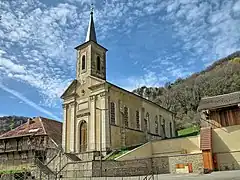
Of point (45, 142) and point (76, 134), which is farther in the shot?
point (45, 142)

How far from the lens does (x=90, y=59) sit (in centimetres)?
3509

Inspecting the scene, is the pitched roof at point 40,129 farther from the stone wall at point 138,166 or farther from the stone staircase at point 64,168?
the stone wall at point 138,166

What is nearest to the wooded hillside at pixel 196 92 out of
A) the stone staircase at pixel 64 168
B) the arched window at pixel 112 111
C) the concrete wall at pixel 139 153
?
the concrete wall at pixel 139 153

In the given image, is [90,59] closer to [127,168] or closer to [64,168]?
[64,168]

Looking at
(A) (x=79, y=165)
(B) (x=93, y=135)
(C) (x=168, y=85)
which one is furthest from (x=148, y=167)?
(C) (x=168, y=85)

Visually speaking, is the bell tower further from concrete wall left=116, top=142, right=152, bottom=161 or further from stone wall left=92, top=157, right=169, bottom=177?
stone wall left=92, top=157, right=169, bottom=177

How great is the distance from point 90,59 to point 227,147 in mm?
19980

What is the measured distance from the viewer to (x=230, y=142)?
23.6 m

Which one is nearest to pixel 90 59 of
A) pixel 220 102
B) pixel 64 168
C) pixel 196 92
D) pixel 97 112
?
pixel 97 112

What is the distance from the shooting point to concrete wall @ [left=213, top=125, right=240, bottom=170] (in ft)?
75.9

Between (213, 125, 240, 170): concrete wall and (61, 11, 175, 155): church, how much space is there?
36.6ft

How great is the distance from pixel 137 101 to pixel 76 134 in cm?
961

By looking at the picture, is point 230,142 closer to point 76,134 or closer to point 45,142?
point 76,134

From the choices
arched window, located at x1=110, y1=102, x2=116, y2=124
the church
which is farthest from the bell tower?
arched window, located at x1=110, y1=102, x2=116, y2=124
